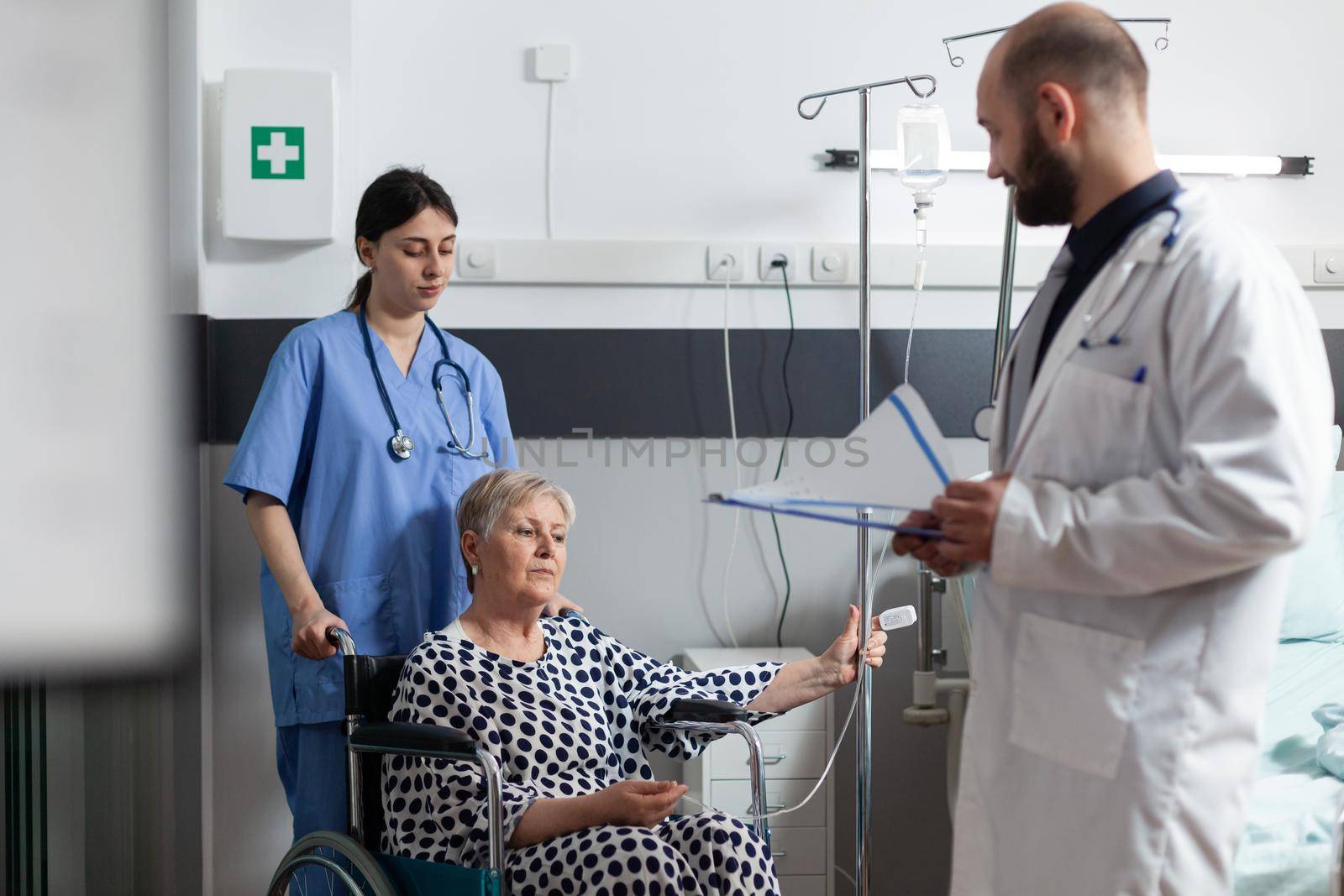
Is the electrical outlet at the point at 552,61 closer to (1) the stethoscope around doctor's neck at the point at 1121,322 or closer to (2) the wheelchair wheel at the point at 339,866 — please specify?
(2) the wheelchair wheel at the point at 339,866

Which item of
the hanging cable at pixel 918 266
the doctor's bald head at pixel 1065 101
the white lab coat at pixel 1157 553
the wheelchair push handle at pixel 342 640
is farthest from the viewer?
the hanging cable at pixel 918 266

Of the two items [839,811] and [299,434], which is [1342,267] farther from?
[299,434]

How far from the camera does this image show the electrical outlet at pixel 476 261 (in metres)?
2.66

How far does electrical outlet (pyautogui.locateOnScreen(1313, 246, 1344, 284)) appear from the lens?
285 cm

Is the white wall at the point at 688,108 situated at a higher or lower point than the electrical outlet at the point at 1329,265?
higher

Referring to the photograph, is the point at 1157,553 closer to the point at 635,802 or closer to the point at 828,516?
the point at 828,516

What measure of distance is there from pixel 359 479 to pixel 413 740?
578 millimetres

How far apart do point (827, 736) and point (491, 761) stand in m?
1.00

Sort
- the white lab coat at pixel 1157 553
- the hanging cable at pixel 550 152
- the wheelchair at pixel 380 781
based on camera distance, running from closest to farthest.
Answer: the white lab coat at pixel 1157 553 < the wheelchair at pixel 380 781 < the hanging cable at pixel 550 152

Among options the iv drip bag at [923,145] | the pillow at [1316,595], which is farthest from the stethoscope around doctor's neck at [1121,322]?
the pillow at [1316,595]

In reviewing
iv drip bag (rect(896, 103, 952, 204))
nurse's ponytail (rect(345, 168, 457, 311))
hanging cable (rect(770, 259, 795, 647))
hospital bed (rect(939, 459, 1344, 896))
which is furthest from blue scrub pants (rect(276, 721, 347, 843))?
iv drip bag (rect(896, 103, 952, 204))

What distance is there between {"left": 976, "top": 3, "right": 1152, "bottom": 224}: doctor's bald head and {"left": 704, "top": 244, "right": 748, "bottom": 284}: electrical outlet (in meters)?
1.50

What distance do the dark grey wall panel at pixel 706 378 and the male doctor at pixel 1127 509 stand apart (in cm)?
152

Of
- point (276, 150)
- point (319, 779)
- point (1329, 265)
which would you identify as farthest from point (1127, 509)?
point (1329, 265)
